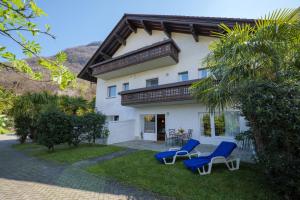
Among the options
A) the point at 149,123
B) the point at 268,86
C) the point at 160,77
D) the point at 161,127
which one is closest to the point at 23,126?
the point at 149,123

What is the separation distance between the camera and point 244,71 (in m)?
6.38

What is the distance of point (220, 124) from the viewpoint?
1348cm

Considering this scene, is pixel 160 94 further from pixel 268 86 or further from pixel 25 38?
pixel 25 38

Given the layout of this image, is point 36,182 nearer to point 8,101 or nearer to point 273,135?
point 8,101

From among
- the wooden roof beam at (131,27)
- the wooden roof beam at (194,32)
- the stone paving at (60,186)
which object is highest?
the wooden roof beam at (131,27)

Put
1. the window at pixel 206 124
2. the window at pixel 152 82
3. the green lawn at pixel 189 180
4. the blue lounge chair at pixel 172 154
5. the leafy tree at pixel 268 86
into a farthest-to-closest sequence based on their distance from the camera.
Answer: the window at pixel 152 82, the window at pixel 206 124, the blue lounge chair at pixel 172 154, the green lawn at pixel 189 180, the leafy tree at pixel 268 86

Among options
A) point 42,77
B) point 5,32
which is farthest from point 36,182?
point 5,32

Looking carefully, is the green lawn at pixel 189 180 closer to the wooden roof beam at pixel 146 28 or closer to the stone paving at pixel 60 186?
the stone paving at pixel 60 186

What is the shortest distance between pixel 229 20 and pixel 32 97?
19.8m

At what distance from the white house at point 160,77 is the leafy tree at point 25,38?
11.3m

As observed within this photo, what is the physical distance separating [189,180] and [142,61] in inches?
479

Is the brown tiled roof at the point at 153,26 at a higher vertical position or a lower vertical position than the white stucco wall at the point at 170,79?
higher

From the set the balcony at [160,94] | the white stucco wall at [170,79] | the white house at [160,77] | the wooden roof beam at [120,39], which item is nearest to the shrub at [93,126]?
the white house at [160,77]

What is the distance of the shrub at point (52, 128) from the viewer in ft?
41.5
